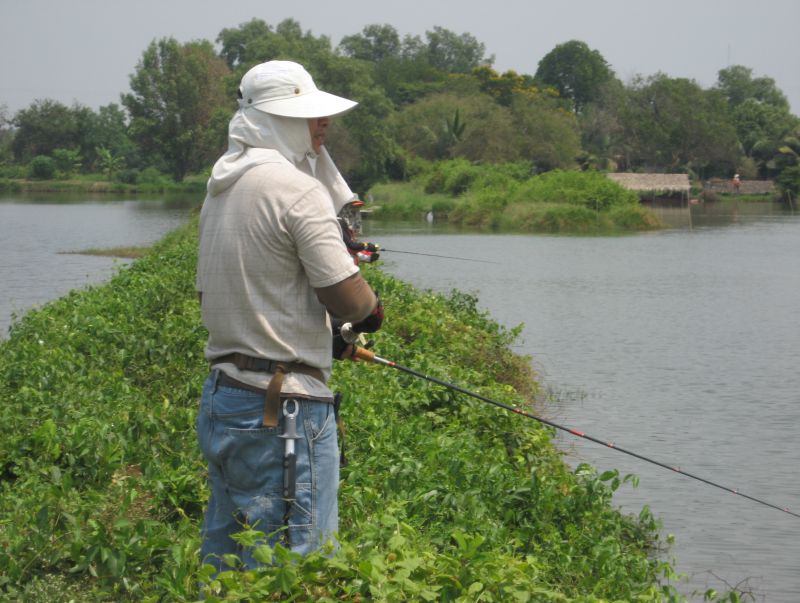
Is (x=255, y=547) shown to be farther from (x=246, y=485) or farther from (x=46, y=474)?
(x=46, y=474)

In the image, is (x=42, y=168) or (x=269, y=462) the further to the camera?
(x=42, y=168)

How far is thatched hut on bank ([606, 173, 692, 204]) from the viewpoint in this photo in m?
60.0

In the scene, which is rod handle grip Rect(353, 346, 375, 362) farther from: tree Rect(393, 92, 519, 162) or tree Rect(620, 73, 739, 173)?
tree Rect(620, 73, 739, 173)

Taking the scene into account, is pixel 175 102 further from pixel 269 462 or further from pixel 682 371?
pixel 269 462

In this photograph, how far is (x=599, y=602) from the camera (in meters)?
3.38

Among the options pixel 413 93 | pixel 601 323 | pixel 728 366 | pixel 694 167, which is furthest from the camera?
pixel 413 93

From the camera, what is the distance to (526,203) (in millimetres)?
43125

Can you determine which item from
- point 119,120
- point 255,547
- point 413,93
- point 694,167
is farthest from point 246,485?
point 119,120

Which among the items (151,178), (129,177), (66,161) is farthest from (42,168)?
(151,178)

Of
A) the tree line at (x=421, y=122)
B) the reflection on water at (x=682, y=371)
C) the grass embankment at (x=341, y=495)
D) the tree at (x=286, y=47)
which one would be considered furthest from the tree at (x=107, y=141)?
the grass embankment at (x=341, y=495)

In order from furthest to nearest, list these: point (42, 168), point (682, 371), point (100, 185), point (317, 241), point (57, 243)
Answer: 1. point (42, 168)
2. point (100, 185)
3. point (57, 243)
4. point (682, 371)
5. point (317, 241)

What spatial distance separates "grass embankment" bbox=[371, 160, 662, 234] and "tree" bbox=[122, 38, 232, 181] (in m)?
34.2

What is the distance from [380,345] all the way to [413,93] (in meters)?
84.2

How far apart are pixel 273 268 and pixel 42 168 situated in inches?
3499
